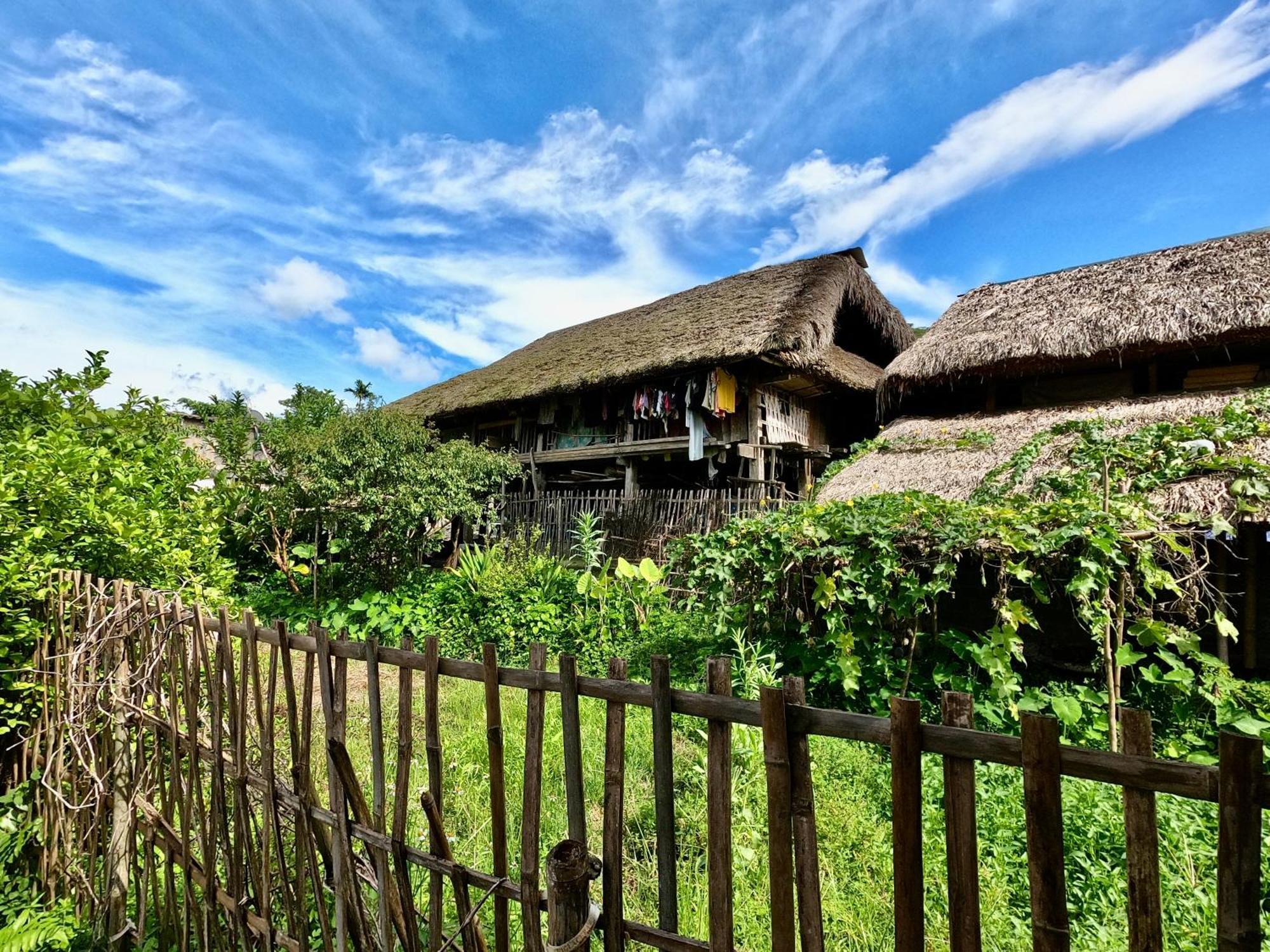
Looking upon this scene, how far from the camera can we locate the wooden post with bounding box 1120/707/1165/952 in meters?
1.02

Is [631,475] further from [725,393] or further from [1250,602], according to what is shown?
[1250,602]

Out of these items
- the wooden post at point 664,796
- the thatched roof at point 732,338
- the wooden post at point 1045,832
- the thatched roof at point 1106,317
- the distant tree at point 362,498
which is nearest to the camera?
the wooden post at point 1045,832

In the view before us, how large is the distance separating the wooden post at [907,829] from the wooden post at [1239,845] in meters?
0.43

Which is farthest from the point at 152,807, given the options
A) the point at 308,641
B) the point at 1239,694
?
the point at 1239,694

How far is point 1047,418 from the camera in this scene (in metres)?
7.04

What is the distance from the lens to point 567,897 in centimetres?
133

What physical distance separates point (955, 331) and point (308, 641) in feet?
30.9

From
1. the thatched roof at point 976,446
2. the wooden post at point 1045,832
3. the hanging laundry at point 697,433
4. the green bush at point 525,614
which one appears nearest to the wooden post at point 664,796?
the wooden post at point 1045,832

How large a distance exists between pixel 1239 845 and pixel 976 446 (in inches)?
261

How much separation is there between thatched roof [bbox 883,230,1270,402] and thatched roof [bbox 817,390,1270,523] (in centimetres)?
74

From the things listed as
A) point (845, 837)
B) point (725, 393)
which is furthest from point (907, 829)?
point (725, 393)

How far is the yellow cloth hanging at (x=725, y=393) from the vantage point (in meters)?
9.23

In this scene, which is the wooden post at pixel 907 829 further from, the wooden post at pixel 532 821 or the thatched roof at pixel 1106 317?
the thatched roof at pixel 1106 317

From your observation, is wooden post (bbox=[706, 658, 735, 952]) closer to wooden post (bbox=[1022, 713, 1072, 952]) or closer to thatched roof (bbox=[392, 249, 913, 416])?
wooden post (bbox=[1022, 713, 1072, 952])
